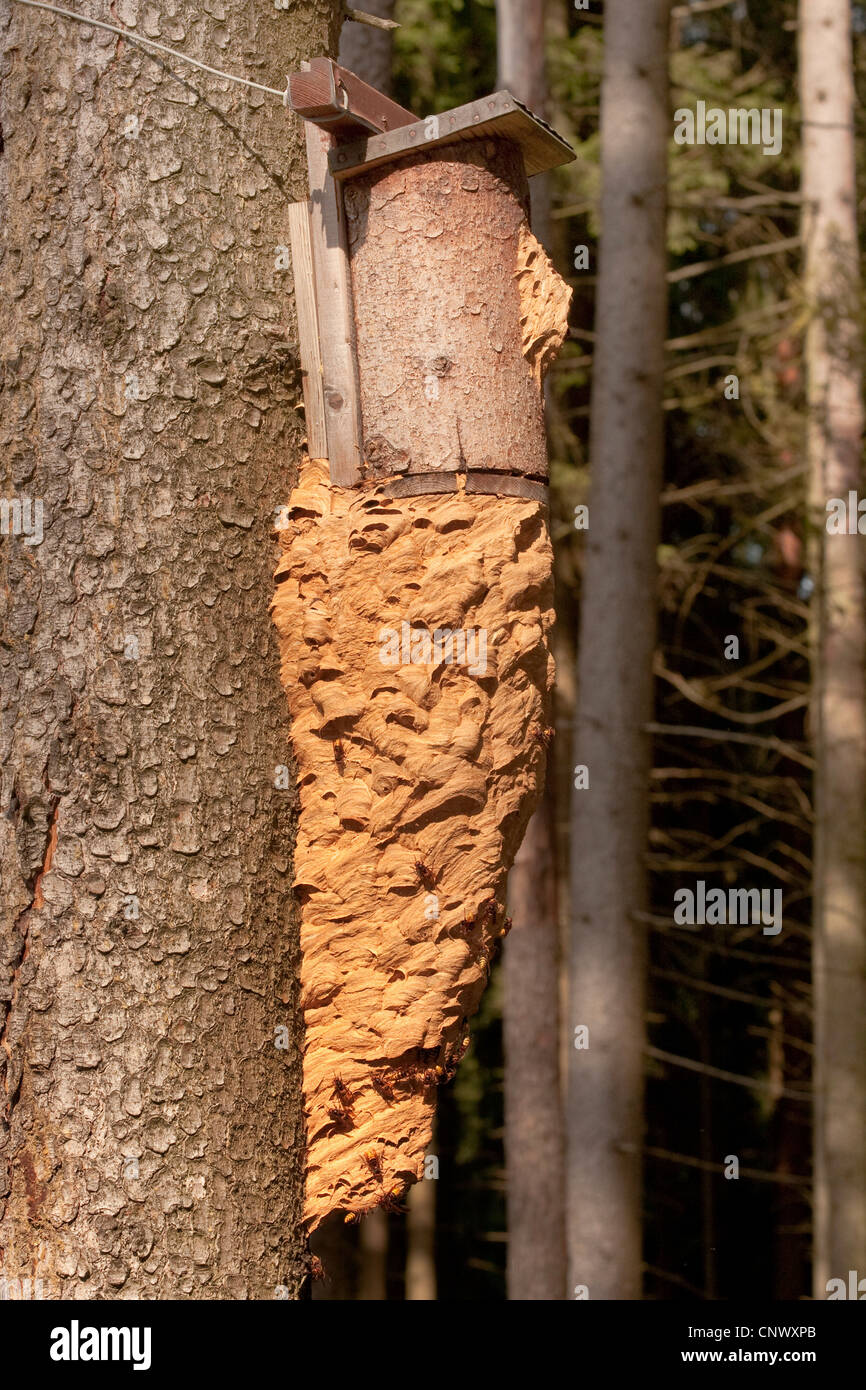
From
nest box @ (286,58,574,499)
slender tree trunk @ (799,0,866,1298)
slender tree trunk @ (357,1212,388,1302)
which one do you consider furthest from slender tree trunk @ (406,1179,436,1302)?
nest box @ (286,58,574,499)

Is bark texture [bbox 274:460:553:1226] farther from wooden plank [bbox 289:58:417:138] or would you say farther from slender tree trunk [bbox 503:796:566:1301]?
slender tree trunk [bbox 503:796:566:1301]

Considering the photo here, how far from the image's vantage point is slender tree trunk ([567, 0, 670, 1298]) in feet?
23.2

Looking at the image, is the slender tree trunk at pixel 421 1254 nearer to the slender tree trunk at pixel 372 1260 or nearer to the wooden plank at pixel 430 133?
the slender tree trunk at pixel 372 1260

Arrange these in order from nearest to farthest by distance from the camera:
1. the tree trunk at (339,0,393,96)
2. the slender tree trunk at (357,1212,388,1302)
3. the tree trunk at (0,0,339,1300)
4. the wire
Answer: the tree trunk at (0,0,339,1300) → the wire → the tree trunk at (339,0,393,96) → the slender tree trunk at (357,1212,388,1302)

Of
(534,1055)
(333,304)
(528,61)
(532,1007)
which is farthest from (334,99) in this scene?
(534,1055)

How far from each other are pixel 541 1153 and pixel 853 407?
528 centimetres

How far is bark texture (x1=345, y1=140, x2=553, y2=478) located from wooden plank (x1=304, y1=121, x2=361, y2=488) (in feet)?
0.09

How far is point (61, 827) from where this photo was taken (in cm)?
214

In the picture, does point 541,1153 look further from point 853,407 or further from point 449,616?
point 449,616

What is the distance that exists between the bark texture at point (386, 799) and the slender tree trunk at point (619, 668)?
4.84 metres

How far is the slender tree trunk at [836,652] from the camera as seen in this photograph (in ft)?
25.0

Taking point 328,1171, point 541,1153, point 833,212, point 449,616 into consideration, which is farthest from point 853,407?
point 328,1171

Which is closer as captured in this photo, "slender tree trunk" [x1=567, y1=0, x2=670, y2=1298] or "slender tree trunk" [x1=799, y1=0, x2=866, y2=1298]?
"slender tree trunk" [x1=567, y1=0, x2=670, y2=1298]

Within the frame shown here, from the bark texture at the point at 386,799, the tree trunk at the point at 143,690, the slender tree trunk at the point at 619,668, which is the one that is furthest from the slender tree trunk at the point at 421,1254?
the tree trunk at the point at 143,690
